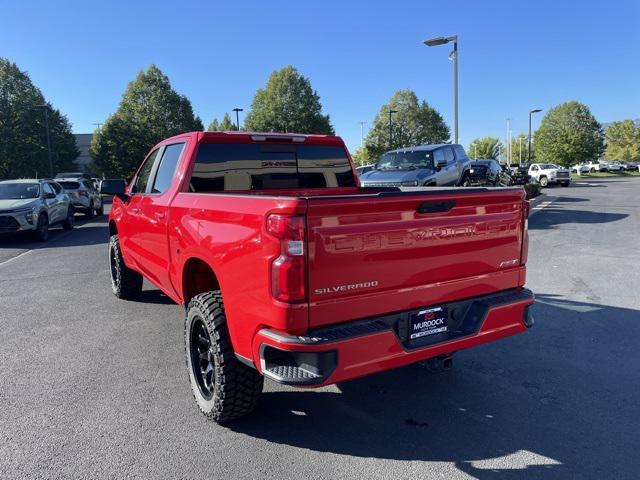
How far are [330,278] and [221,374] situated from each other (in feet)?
3.57

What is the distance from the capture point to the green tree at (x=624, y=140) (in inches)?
3529

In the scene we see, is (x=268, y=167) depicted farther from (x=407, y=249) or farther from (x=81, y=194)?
(x=81, y=194)

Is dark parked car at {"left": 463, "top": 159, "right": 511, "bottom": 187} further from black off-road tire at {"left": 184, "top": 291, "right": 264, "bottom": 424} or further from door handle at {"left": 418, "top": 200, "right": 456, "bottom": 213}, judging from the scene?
black off-road tire at {"left": 184, "top": 291, "right": 264, "bottom": 424}

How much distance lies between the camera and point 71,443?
317cm

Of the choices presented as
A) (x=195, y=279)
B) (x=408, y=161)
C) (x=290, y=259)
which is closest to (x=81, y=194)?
(x=408, y=161)

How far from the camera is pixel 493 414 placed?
348 cm

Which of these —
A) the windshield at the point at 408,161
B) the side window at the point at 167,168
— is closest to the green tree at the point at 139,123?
the windshield at the point at 408,161

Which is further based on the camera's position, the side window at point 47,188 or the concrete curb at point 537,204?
the concrete curb at point 537,204

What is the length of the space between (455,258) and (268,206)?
1287 mm

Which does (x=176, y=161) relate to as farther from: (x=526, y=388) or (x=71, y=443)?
(x=526, y=388)

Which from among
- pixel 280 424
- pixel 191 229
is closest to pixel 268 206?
pixel 191 229

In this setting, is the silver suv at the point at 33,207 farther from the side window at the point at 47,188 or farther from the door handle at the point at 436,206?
the door handle at the point at 436,206

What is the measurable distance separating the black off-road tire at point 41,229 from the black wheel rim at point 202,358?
11783 mm

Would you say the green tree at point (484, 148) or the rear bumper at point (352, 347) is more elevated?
the green tree at point (484, 148)
